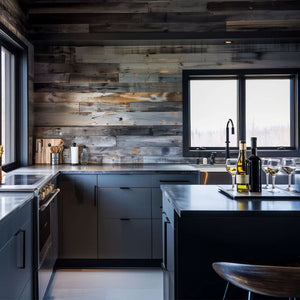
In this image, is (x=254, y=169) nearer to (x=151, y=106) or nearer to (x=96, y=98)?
(x=151, y=106)

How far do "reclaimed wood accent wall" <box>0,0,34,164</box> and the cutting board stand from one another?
0.28 ft

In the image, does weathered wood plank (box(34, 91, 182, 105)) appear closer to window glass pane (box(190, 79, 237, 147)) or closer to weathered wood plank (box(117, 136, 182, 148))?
weathered wood plank (box(117, 136, 182, 148))

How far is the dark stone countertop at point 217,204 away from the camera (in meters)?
1.73

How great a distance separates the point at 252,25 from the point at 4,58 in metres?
2.66

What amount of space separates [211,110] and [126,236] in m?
1.81

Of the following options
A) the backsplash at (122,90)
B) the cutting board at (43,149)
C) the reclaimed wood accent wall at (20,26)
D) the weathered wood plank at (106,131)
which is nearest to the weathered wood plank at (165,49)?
the backsplash at (122,90)

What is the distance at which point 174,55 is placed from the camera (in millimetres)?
4344

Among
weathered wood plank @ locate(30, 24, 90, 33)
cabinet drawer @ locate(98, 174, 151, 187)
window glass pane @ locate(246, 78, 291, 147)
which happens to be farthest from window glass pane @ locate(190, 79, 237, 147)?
weathered wood plank @ locate(30, 24, 90, 33)

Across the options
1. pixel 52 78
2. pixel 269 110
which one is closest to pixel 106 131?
pixel 52 78

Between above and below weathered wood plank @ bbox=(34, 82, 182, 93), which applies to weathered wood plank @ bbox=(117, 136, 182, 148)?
below

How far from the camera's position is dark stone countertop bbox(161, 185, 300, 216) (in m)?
1.73

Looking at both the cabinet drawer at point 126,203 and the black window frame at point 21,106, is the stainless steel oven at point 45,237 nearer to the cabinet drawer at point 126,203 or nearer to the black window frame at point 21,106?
the cabinet drawer at point 126,203

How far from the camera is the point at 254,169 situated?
7.04 ft

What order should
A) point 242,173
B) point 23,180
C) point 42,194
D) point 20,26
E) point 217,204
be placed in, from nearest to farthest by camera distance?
point 217,204, point 242,173, point 42,194, point 23,180, point 20,26
